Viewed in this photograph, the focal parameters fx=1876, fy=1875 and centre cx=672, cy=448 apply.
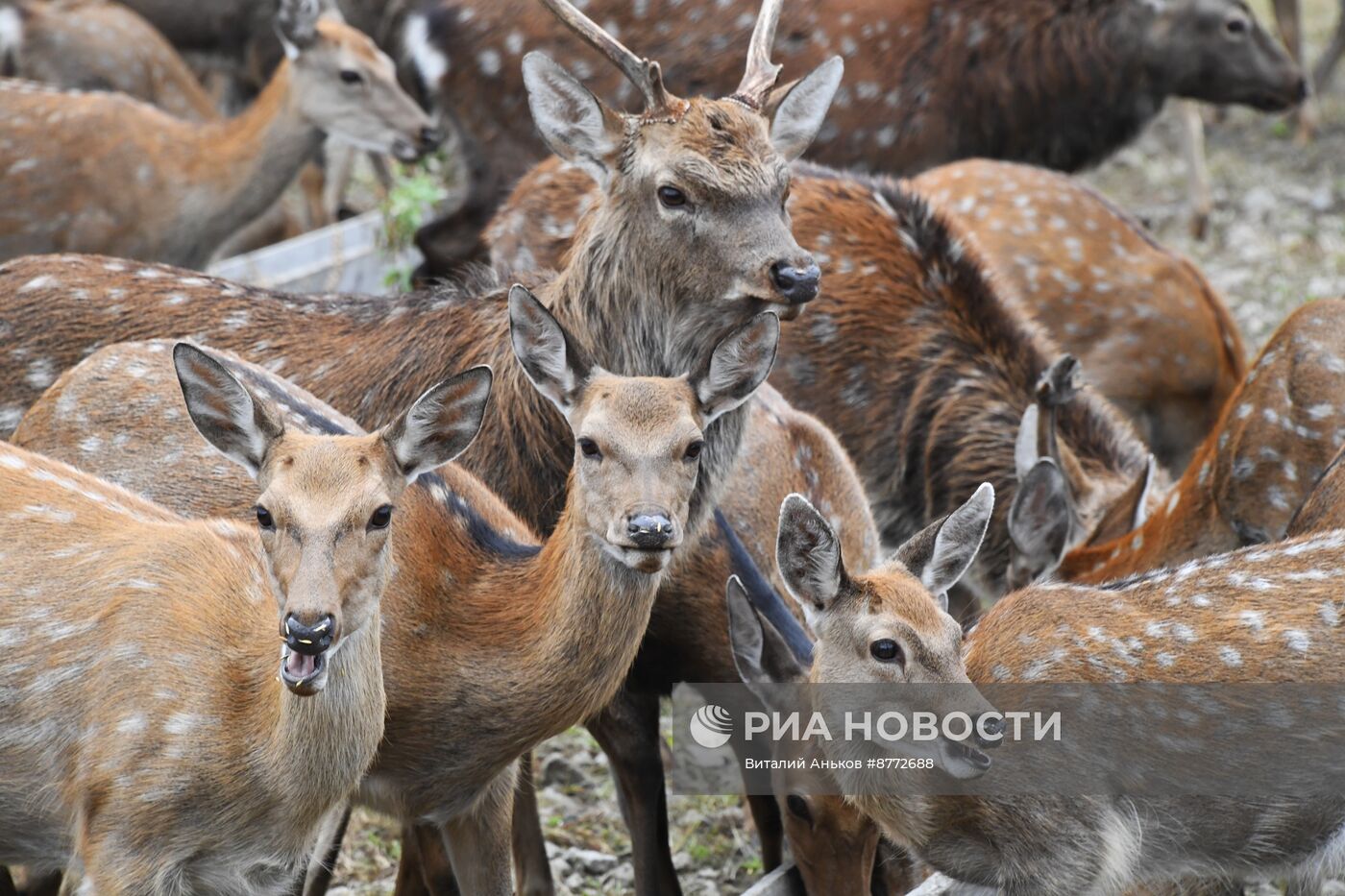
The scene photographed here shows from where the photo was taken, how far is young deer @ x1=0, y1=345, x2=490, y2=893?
3697mm

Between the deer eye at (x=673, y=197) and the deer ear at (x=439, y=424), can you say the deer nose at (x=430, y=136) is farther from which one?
the deer ear at (x=439, y=424)

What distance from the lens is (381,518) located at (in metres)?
3.73

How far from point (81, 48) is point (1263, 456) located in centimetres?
649

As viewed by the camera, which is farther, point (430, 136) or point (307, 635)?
point (430, 136)

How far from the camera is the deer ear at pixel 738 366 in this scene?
432 cm

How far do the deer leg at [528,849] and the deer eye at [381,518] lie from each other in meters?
1.47

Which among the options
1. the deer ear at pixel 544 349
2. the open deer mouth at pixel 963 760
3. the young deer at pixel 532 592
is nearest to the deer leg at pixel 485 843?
the young deer at pixel 532 592

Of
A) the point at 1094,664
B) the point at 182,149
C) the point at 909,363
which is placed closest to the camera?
the point at 1094,664

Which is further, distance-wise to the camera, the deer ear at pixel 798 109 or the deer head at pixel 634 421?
the deer ear at pixel 798 109

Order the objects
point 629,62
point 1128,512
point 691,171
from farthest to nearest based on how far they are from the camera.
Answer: point 1128,512 < point 629,62 < point 691,171

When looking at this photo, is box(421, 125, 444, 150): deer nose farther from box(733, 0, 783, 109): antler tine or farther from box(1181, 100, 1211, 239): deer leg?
box(1181, 100, 1211, 239): deer leg

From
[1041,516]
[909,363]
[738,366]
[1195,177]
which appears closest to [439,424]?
[738,366]

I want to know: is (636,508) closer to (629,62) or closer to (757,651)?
(757,651)

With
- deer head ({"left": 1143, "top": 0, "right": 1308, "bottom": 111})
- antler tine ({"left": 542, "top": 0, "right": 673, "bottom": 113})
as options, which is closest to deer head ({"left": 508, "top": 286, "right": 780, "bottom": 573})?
antler tine ({"left": 542, "top": 0, "right": 673, "bottom": 113})
